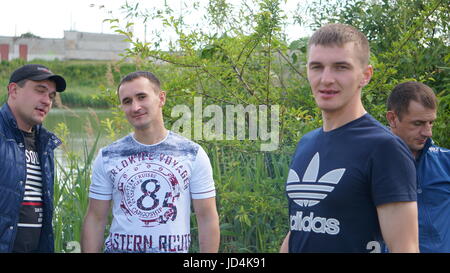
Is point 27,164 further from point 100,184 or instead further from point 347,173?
point 347,173

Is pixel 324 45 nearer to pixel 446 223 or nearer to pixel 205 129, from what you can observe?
pixel 446 223

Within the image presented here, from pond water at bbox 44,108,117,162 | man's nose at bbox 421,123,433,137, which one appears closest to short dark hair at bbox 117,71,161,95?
man's nose at bbox 421,123,433,137

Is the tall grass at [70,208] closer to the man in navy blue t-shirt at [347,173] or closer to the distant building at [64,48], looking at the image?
the man in navy blue t-shirt at [347,173]

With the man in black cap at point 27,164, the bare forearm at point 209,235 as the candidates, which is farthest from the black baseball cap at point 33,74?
the bare forearm at point 209,235

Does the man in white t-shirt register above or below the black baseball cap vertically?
below

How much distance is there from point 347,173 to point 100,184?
1489 mm

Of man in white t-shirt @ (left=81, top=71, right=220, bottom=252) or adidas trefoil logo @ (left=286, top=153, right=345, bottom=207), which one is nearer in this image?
adidas trefoil logo @ (left=286, top=153, right=345, bottom=207)

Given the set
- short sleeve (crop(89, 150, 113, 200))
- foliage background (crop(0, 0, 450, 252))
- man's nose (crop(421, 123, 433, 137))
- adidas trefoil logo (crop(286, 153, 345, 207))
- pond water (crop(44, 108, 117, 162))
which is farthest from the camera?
pond water (crop(44, 108, 117, 162))

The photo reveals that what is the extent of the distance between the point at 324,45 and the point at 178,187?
1.15 metres

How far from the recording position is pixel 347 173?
2061 millimetres

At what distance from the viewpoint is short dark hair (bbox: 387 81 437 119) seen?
303cm

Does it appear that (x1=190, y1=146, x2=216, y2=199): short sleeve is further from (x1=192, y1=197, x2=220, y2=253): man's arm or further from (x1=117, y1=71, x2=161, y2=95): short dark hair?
(x1=117, y1=71, x2=161, y2=95): short dark hair

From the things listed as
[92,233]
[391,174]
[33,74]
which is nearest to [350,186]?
[391,174]

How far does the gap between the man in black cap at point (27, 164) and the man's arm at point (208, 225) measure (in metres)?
0.85
